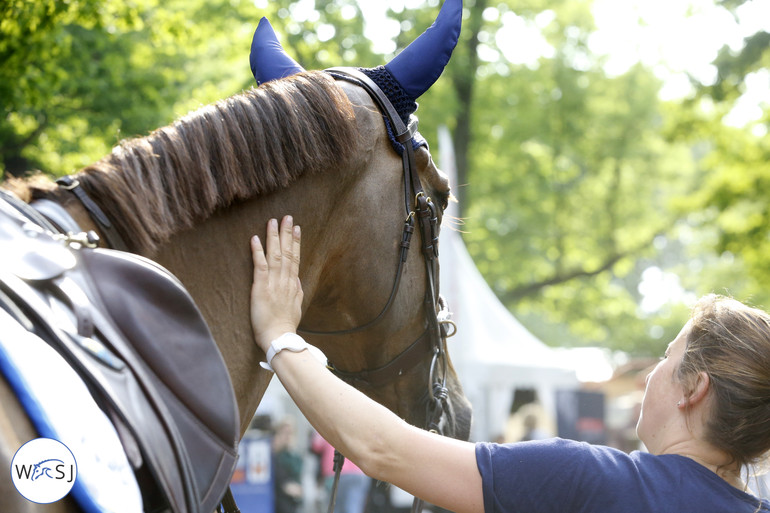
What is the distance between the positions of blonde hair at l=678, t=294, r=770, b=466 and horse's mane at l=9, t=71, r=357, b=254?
104 cm

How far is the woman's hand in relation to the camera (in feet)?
6.21

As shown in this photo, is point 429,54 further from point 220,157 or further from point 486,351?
point 486,351

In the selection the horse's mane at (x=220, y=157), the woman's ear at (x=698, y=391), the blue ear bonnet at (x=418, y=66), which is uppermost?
the blue ear bonnet at (x=418, y=66)

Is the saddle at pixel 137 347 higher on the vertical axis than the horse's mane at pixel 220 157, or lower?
lower

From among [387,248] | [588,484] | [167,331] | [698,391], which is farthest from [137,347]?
[698,391]

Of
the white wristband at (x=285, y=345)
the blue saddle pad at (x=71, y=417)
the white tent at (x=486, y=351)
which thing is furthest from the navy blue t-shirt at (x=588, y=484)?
the white tent at (x=486, y=351)

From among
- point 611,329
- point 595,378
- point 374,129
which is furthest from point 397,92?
point 611,329

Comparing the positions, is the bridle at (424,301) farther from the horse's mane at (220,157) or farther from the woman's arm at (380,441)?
the woman's arm at (380,441)

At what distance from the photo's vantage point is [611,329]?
25.6 m

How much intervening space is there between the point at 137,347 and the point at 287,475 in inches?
324

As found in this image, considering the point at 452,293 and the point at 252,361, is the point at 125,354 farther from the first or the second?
the point at 452,293

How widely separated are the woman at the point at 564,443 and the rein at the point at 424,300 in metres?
0.37

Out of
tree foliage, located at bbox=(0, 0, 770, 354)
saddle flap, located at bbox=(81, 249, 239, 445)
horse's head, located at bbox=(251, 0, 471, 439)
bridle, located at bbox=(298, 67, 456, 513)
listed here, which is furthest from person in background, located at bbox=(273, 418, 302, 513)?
saddle flap, located at bbox=(81, 249, 239, 445)

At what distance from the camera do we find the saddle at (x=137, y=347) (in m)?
1.34
